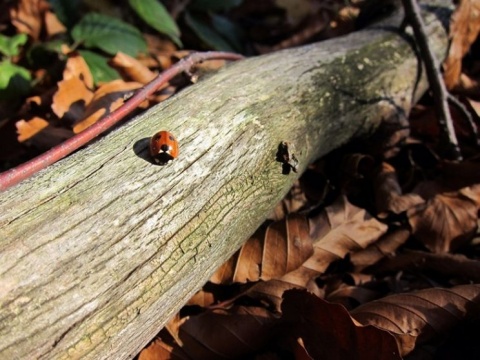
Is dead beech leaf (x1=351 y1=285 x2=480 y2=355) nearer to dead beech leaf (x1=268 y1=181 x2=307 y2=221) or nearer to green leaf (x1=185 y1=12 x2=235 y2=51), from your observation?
dead beech leaf (x1=268 y1=181 x2=307 y2=221)

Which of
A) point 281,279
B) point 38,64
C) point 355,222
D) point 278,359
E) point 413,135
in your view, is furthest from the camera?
point 38,64

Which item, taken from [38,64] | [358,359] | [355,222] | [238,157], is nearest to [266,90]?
[238,157]

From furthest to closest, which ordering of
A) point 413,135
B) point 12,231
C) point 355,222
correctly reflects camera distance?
point 413,135, point 355,222, point 12,231

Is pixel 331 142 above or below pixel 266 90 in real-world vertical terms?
below

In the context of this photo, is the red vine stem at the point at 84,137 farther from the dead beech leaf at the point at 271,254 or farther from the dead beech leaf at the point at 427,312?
the dead beech leaf at the point at 427,312

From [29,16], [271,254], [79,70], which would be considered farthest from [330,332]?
[29,16]

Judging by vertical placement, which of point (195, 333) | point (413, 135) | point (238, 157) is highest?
point (238, 157)

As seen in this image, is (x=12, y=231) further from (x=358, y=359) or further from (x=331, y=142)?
(x=331, y=142)
